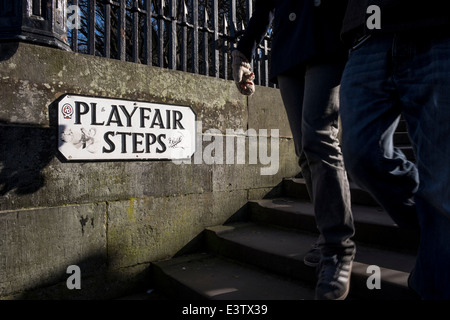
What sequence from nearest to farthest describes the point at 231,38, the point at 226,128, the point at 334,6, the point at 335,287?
the point at 335,287 < the point at 334,6 < the point at 226,128 < the point at 231,38

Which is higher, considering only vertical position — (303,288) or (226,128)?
(226,128)

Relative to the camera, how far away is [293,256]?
2.49m

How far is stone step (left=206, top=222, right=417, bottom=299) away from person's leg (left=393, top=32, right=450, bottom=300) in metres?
0.65

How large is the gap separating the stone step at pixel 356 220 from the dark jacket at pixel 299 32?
1.33 metres

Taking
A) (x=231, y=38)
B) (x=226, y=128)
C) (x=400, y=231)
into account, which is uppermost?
(x=231, y=38)

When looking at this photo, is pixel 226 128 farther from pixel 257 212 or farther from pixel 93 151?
pixel 93 151

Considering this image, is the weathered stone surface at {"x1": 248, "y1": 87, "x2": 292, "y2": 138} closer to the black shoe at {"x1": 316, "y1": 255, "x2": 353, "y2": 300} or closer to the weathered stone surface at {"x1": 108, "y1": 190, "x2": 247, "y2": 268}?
the weathered stone surface at {"x1": 108, "y1": 190, "x2": 247, "y2": 268}

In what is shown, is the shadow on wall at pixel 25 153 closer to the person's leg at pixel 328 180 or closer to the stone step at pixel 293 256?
the stone step at pixel 293 256

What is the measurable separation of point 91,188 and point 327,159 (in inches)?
72.0

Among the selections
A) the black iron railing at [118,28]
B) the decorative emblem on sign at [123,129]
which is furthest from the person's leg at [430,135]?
the black iron railing at [118,28]

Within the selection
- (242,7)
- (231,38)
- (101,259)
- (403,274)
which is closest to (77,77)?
(101,259)

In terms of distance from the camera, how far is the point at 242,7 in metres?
10.9

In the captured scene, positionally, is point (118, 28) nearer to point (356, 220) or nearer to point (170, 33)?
point (170, 33)

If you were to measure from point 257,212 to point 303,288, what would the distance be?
1.38 metres
